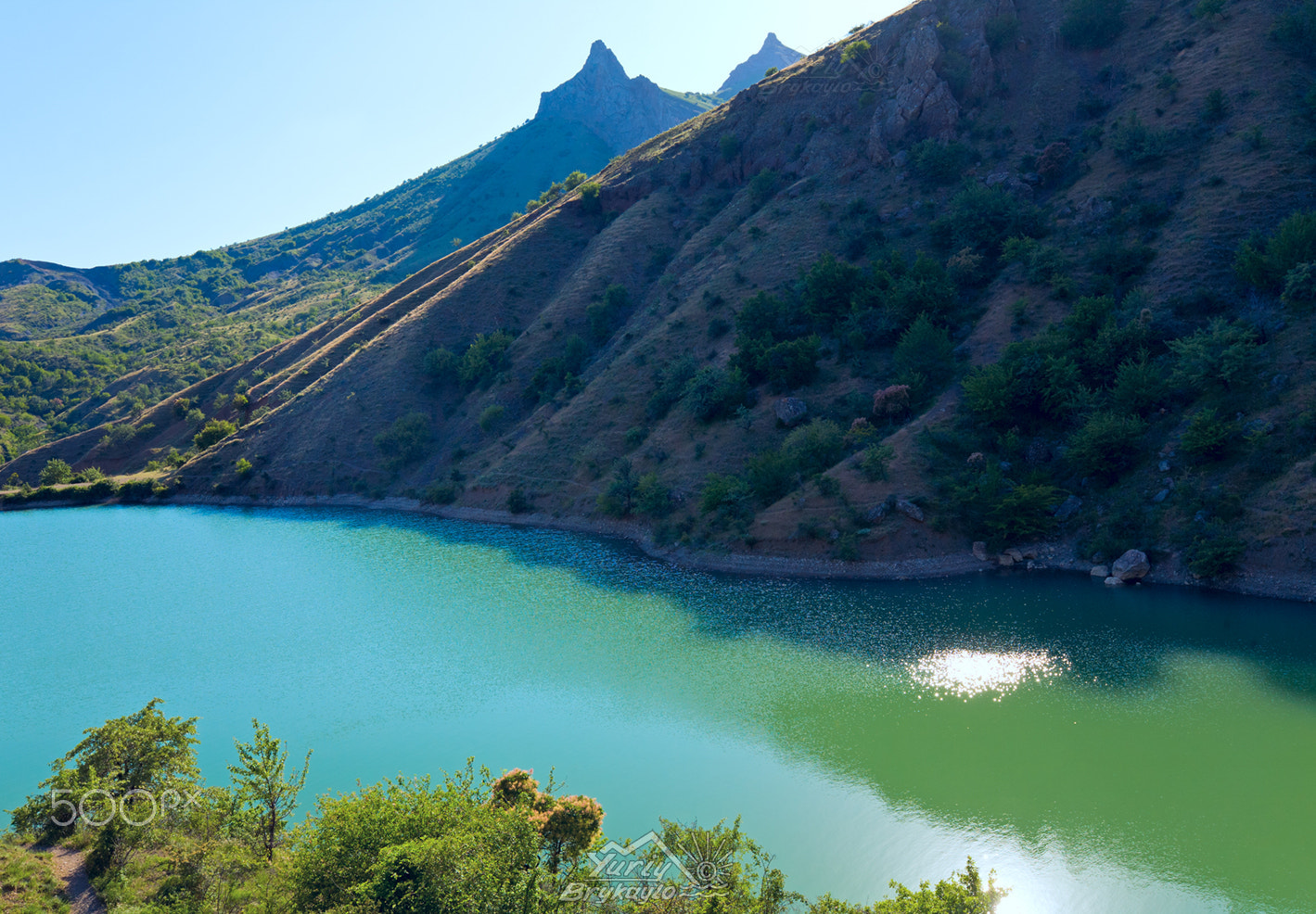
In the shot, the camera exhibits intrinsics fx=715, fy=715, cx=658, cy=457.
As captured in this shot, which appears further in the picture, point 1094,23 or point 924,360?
point 1094,23

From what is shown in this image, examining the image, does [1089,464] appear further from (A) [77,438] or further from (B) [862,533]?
(A) [77,438]

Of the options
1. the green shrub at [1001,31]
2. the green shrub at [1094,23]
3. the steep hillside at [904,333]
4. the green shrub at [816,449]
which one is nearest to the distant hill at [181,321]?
the steep hillside at [904,333]

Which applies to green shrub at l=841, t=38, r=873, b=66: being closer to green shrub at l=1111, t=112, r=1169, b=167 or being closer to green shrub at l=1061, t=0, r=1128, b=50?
green shrub at l=1061, t=0, r=1128, b=50

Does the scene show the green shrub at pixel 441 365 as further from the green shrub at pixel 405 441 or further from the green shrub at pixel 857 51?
the green shrub at pixel 857 51

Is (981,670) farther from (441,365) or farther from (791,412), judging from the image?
(441,365)

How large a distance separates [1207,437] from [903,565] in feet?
54.6

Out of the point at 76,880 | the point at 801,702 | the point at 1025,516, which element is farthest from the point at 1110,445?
the point at 76,880

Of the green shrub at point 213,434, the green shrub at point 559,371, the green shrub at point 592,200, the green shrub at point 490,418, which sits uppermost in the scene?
the green shrub at point 592,200

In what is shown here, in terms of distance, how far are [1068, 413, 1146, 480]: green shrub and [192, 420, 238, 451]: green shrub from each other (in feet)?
288

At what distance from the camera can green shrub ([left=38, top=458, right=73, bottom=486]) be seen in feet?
281

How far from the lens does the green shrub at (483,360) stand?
250ft

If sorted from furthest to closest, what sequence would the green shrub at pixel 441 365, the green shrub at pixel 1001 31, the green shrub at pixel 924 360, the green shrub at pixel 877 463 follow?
the green shrub at pixel 441 365 < the green shrub at pixel 1001 31 < the green shrub at pixel 924 360 < the green shrub at pixel 877 463

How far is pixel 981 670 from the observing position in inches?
1179

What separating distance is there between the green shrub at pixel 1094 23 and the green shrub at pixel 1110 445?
46.5 meters
